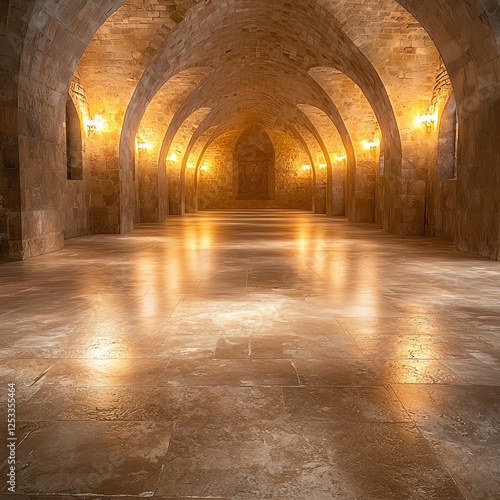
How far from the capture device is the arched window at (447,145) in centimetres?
1273

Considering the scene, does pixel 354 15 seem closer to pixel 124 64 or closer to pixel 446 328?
pixel 124 64

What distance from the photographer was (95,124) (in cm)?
1348

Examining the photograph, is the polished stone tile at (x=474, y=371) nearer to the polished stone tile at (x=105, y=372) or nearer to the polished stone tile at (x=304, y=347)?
the polished stone tile at (x=304, y=347)

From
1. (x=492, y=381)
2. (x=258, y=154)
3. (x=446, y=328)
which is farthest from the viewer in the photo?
(x=258, y=154)

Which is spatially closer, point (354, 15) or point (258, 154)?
point (354, 15)

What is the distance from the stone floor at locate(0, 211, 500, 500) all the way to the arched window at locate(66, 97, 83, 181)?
8117 millimetres

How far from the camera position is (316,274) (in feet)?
21.5

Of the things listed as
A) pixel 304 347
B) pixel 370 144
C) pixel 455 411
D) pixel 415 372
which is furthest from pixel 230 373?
pixel 370 144

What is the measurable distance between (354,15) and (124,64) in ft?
18.2

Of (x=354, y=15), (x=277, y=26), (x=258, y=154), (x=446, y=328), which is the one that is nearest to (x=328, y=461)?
(x=446, y=328)

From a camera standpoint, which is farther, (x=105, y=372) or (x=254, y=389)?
(x=105, y=372)

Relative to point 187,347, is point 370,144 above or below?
above

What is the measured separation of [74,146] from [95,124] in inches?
31.3

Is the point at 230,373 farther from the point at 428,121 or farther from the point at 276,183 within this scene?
the point at 276,183
